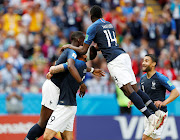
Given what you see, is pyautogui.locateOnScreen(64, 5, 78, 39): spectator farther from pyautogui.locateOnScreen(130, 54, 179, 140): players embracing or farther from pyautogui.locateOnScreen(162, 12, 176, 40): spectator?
pyautogui.locateOnScreen(130, 54, 179, 140): players embracing

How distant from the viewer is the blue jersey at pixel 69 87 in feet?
26.5

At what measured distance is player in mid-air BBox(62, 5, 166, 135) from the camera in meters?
7.93

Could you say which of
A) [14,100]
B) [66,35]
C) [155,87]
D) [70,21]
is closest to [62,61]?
[155,87]

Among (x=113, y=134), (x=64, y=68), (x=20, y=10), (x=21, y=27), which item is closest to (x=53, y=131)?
(x=64, y=68)

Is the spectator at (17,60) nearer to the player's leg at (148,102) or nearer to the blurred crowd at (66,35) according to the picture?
the blurred crowd at (66,35)

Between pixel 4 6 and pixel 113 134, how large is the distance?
8068 mm

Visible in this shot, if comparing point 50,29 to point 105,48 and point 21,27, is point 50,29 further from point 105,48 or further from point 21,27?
point 105,48

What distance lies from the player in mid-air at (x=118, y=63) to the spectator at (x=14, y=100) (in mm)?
5734

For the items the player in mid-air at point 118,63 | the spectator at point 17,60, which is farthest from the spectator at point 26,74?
the player in mid-air at point 118,63

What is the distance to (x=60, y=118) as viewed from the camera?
7.95m

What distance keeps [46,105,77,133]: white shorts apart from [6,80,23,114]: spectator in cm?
555

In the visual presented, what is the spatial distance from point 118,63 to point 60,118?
1625 mm

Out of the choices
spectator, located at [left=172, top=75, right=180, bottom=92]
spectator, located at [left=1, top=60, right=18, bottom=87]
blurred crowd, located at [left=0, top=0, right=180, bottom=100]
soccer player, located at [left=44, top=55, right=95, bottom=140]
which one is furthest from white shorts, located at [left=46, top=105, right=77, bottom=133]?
spectator, located at [left=172, top=75, right=180, bottom=92]

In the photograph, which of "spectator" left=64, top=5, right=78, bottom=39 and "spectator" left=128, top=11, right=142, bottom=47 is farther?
"spectator" left=128, top=11, right=142, bottom=47
